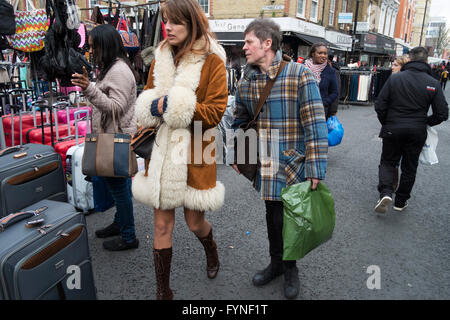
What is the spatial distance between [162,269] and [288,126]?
127 centimetres

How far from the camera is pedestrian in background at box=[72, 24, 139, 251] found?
274 cm

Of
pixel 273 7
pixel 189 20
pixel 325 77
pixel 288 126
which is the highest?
pixel 273 7

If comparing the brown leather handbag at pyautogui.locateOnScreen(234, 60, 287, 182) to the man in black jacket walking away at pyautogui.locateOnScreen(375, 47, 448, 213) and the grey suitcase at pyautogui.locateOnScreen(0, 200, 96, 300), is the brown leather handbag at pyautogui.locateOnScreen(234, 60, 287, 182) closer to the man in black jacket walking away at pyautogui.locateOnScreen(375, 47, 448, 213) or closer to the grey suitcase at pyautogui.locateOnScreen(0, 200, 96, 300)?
the grey suitcase at pyautogui.locateOnScreen(0, 200, 96, 300)

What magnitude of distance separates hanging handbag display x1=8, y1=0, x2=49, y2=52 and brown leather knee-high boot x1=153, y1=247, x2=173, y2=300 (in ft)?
10.8

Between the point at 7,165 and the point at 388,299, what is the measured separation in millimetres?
3152

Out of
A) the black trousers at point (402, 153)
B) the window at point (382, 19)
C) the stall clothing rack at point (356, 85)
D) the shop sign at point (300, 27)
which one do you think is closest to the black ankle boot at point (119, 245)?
the black trousers at point (402, 153)

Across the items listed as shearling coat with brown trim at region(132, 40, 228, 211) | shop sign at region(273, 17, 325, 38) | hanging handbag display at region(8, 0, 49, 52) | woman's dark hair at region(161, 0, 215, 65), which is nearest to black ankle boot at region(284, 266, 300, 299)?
shearling coat with brown trim at region(132, 40, 228, 211)

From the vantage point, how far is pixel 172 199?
2.16m

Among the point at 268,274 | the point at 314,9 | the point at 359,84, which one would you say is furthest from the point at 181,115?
the point at 314,9

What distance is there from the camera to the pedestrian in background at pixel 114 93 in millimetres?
2742

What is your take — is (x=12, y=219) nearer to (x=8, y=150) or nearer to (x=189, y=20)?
(x=8, y=150)

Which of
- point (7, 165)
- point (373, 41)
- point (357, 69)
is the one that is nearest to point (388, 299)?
point (7, 165)

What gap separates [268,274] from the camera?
268cm
